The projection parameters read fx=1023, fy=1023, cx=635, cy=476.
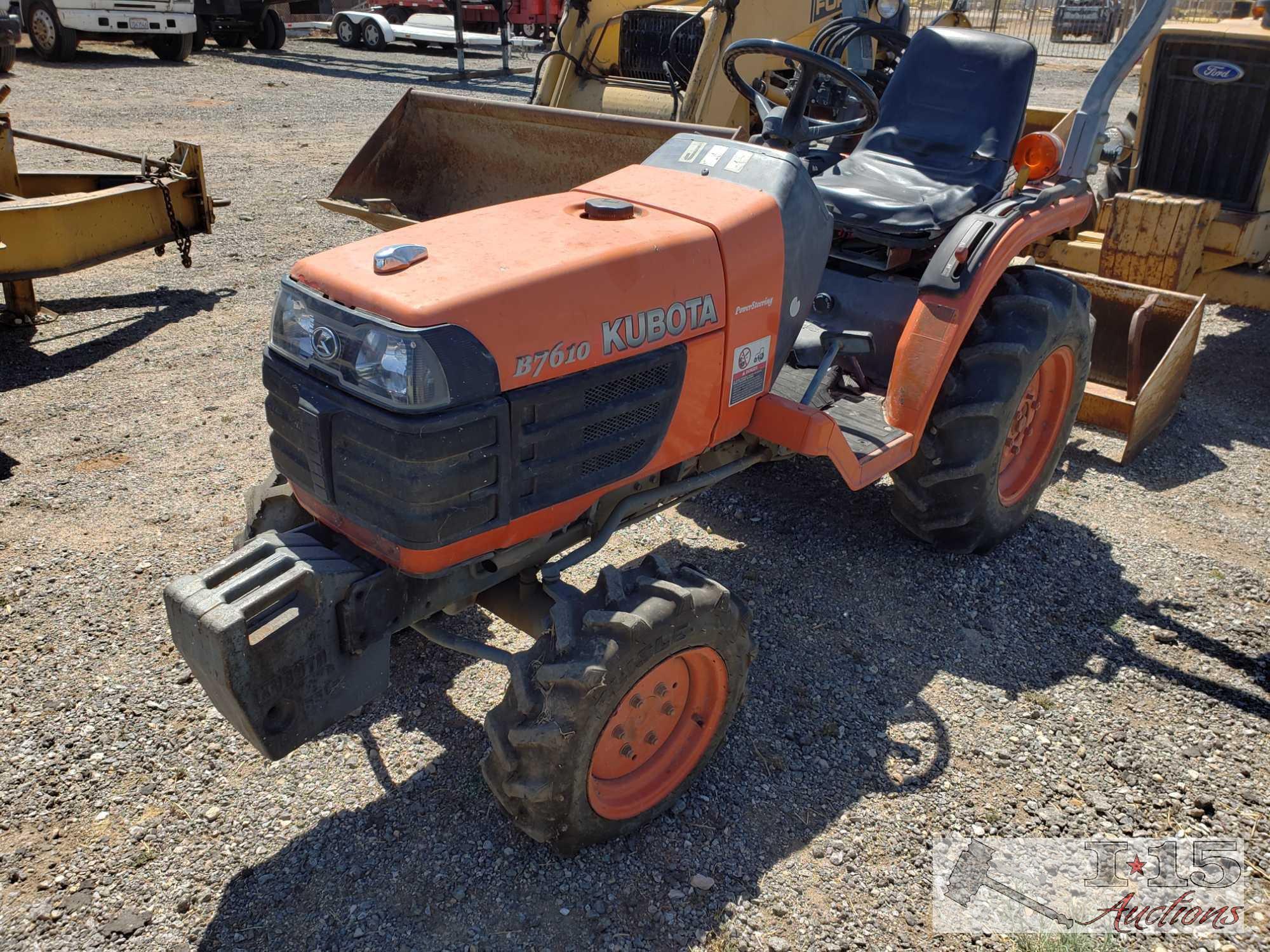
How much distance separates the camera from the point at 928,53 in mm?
4398

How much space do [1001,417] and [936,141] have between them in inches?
52.0

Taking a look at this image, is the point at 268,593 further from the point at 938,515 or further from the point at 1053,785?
the point at 938,515

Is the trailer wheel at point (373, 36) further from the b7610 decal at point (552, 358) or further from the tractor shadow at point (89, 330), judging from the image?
the b7610 decal at point (552, 358)

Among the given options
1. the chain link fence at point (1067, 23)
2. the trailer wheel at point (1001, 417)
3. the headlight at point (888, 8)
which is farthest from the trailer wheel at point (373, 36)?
the trailer wheel at point (1001, 417)

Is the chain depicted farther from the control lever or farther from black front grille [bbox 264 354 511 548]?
the control lever

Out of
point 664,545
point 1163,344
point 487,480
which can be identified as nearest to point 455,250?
point 487,480

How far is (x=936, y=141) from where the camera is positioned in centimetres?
434

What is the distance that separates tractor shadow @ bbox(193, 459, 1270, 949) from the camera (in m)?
2.64

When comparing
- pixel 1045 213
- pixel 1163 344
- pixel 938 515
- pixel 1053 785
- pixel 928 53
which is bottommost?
pixel 1053 785

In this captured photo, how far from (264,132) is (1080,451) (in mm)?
10367

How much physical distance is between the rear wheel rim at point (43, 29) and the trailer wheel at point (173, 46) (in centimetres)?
163

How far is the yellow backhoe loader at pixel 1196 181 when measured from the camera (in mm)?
5820

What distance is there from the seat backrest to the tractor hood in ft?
6.32

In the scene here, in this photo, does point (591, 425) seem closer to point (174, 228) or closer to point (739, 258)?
point (739, 258)
